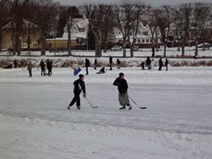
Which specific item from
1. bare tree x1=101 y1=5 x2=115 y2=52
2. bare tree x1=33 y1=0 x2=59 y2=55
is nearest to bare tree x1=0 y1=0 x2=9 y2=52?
bare tree x1=33 y1=0 x2=59 y2=55

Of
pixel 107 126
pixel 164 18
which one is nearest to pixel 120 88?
pixel 107 126

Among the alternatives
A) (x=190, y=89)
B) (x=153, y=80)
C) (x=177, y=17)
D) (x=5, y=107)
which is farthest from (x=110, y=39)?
(x=5, y=107)

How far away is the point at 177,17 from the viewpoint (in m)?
53.3

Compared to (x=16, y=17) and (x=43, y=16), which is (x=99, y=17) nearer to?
(x=43, y=16)

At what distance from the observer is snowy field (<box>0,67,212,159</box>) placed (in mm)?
9180

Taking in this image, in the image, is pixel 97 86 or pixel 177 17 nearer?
pixel 97 86

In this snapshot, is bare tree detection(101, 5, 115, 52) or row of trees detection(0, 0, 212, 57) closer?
row of trees detection(0, 0, 212, 57)

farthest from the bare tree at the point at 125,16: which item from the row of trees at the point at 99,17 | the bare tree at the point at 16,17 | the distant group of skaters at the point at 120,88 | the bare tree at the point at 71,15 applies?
the distant group of skaters at the point at 120,88

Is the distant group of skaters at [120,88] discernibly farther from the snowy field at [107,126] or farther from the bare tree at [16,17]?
the bare tree at [16,17]

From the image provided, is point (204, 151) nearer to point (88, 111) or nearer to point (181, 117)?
point (181, 117)

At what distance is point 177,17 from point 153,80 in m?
30.2

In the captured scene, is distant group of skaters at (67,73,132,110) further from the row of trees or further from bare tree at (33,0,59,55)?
bare tree at (33,0,59,55)

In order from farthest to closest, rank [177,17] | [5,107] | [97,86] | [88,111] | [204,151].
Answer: [177,17]
[97,86]
[5,107]
[88,111]
[204,151]

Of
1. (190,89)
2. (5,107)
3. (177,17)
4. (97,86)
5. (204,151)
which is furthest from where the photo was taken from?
(177,17)
